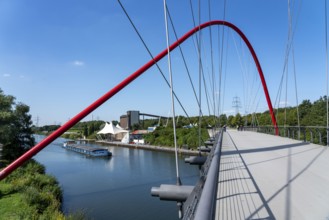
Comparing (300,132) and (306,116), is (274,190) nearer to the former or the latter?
(300,132)

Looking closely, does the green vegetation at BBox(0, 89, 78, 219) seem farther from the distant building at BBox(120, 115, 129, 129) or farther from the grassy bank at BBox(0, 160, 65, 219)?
the distant building at BBox(120, 115, 129, 129)

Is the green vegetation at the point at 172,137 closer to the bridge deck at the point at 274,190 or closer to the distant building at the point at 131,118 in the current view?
the distant building at the point at 131,118

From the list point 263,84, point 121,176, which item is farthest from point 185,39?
point 121,176

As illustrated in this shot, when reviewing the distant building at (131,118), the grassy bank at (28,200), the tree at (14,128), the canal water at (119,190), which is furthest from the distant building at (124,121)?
the grassy bank at (28,200)

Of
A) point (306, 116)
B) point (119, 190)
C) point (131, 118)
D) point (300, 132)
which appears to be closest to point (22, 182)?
point (119, 190)

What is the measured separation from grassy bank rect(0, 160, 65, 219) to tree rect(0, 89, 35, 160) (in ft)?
25.0

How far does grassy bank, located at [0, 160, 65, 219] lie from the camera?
10.2m

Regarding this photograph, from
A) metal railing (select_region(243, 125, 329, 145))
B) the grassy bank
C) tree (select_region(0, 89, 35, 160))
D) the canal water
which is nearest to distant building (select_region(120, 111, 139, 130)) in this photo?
the canal water

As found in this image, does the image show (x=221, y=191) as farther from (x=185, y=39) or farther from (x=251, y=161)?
(x=185, y=39)

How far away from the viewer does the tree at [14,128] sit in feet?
74.3

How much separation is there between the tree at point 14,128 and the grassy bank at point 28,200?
25.0 feet

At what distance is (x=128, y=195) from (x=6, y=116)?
1345 cm

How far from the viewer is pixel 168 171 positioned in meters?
28.1

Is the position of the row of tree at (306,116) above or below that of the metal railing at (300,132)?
above
